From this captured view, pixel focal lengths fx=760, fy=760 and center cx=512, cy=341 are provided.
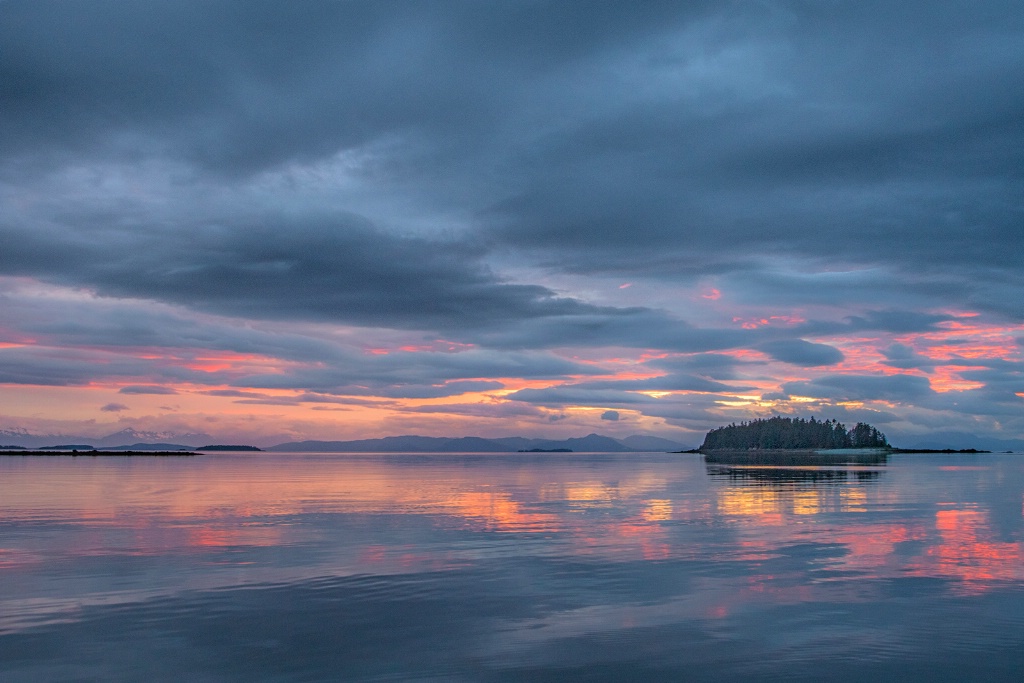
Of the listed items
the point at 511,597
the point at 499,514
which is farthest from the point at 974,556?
the point at 499,514

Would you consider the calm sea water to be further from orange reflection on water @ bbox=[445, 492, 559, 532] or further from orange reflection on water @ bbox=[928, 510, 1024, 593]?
orange reflection on water @ bbox=[445, 492, 559, 532]

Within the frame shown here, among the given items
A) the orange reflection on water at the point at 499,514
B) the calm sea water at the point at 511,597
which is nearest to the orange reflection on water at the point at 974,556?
the calm sea water at the point at 511,597

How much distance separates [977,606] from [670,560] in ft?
34.4

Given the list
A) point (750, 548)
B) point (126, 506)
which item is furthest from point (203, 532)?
point (750, 548)

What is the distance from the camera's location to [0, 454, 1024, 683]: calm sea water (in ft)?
54.5

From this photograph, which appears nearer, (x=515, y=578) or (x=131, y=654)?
(x=131, y=654)

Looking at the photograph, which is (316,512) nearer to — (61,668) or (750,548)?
(750,548)

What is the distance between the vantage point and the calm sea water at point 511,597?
1662 cm

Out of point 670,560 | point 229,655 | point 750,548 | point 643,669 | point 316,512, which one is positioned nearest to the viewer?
point 643,669

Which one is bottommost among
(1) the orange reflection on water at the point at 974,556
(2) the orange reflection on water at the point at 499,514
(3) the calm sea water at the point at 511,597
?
(2) the orange reflection on water at the point at 499,514

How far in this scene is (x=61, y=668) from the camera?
53.4 feet

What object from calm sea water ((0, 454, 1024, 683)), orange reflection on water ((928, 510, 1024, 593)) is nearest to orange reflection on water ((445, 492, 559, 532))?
calm sea water ((0, 454, 1024, 683))

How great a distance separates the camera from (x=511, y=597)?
2308cm

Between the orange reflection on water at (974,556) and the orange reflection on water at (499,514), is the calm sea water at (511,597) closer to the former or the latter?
the orange reflection on water at (974,556)
